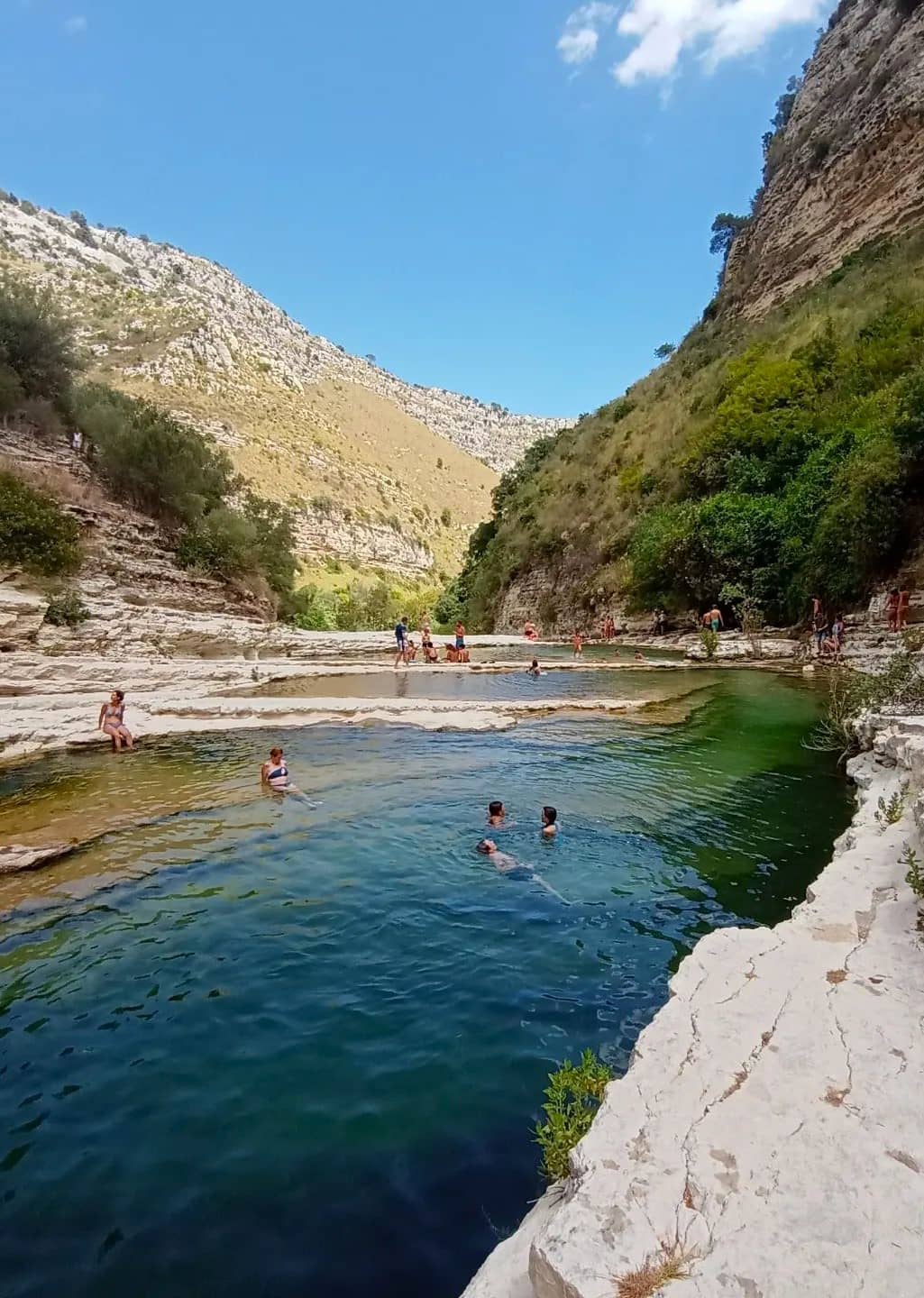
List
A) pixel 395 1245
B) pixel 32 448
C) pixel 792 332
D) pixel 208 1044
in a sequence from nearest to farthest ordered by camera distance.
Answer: pixel 395 1245 < pixel 208 1044 < pixel 32 448 < pixel 792 332

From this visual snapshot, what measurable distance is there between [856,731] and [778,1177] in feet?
32.9

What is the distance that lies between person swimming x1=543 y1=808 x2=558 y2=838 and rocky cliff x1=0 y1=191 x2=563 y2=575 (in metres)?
58.5

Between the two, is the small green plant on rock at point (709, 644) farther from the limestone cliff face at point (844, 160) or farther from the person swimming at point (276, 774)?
the limestone cliff face at point (844, 160)

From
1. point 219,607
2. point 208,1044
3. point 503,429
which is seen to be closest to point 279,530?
point 219,607

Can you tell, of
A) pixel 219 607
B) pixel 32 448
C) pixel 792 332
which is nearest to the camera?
pixel 32 448

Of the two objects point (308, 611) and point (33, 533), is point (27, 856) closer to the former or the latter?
point (33, 533)

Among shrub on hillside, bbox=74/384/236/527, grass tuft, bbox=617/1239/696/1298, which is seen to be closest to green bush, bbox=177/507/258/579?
shrub on hillside, bbox=74/384/236/527

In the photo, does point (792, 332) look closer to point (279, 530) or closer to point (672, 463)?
point (672, 463)

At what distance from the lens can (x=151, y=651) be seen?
21797mm

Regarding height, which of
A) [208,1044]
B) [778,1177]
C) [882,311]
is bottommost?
[208,1044]

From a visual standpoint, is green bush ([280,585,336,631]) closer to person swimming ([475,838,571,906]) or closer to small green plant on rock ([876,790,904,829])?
person swimming ([475,838,571,906])

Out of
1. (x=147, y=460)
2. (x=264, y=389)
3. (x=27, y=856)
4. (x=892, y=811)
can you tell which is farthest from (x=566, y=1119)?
(x=264, y=389)

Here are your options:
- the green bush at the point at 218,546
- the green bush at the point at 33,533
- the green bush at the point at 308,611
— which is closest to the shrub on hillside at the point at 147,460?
the green bush at the point at 218,546

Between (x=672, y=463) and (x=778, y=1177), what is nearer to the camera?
(x=778, y=1177)
